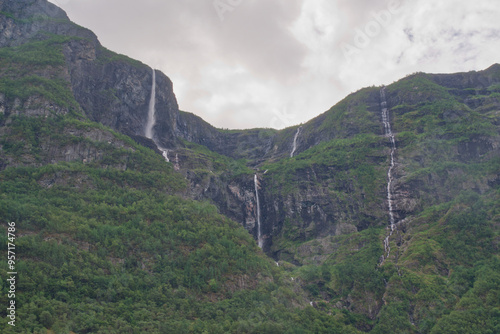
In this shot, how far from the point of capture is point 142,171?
2815 inches

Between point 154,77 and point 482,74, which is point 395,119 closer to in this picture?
point 482,74

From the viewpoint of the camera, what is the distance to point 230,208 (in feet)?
285

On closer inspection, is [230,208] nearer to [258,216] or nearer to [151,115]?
[258,216]

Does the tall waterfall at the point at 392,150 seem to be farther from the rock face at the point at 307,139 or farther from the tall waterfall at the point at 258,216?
the tall waterfall at the point at 258,216

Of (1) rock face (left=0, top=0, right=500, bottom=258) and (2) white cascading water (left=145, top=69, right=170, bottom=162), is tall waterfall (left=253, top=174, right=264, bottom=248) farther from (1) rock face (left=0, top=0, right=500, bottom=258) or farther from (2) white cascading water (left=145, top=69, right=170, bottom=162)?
(2) white cascading water (left=145, top=69, right=170, bottom=162)

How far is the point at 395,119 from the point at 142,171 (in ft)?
192

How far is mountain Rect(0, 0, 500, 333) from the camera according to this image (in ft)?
151

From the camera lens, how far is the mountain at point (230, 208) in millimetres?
45875

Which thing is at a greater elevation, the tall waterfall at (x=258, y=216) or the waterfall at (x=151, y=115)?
the waterfall at (x=151, y=115)

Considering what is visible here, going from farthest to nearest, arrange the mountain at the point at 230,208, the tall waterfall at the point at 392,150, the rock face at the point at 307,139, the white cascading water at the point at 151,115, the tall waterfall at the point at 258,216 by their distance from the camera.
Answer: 1. the white cascading water at the point at 151,115
2. the tall waterfall at the point at 258,216
3. the rock face at the point at 307,139
4. the tall waterfall at the point at 392,150
5. the mountain at the point at 230,208

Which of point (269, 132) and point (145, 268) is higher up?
point (269, 132)

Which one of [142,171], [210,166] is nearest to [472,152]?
[210,166]

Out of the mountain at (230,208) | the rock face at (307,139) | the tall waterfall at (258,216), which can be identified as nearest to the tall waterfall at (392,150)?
the mountain at (230,208)

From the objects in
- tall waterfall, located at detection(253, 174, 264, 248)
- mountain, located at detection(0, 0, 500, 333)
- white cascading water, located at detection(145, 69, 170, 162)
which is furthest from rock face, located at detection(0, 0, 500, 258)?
white cascading water, located at detection(145, 69, 170, 162)
